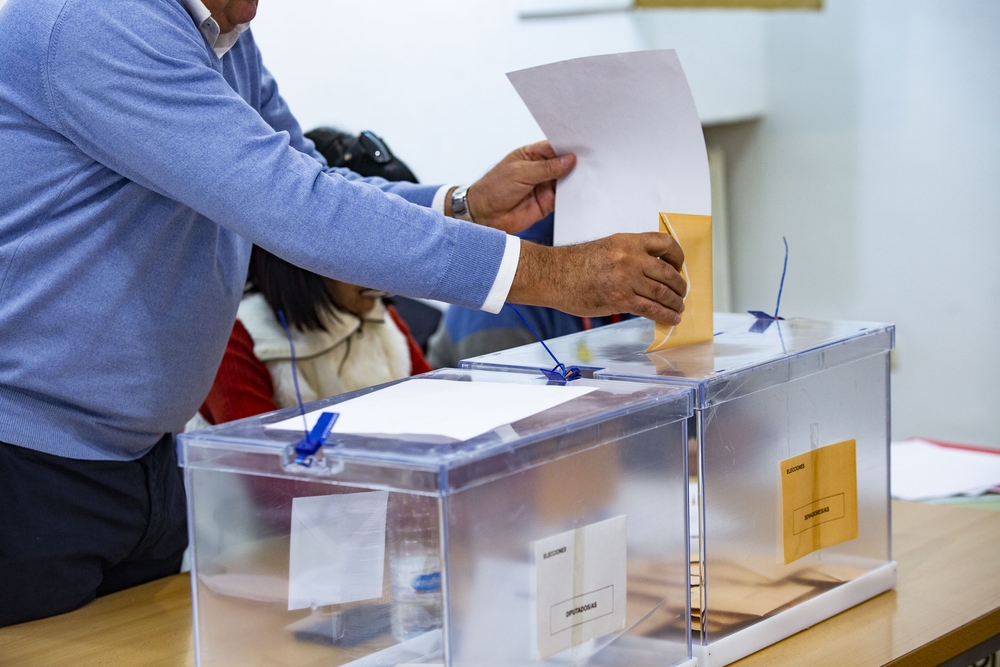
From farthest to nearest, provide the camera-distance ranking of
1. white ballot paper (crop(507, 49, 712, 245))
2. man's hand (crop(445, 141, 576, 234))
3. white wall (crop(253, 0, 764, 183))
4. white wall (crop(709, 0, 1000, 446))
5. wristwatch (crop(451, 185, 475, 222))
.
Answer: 1. white wall (crop(709, 0, 1000, 446))
2. white wall (crop(253, 0, 764, 183))
3. wristwatch (crop(451, 185, 475, 222))
4. man's hand (crop(445, 141, 576, 234))
5. white ballot paper (crop(507, 49, 712, 245))

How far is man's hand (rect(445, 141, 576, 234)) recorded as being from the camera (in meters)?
1.17

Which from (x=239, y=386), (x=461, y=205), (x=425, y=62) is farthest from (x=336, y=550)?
(x=425, y=62)

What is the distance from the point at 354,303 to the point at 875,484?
1.07 meters

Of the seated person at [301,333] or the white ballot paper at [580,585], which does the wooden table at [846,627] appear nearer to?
the white ballot paper at [580,585]

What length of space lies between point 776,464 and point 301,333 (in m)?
1.11

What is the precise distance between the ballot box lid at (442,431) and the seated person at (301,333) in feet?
3.00

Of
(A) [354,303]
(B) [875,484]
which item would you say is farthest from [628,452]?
(A) [354,303]

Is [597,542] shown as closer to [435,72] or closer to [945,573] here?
[945,573]

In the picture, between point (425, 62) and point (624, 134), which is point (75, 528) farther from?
point (425, 62)

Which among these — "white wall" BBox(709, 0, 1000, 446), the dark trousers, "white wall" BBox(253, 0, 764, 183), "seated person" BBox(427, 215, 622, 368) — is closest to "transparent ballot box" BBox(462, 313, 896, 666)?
the dark trousers

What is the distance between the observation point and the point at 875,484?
103 centimetres

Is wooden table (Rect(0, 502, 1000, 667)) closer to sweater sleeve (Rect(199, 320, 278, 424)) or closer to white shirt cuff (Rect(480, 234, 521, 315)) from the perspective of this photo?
white shirt cuff (Rect(480, 234, 521, 315))

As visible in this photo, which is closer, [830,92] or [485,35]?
[485,35]

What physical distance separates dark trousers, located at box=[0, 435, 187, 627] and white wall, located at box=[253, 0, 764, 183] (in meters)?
1.25
